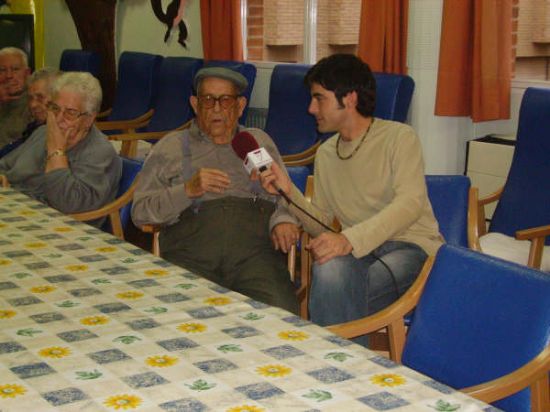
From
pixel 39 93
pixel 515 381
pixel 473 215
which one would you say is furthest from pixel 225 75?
pixel 515 381

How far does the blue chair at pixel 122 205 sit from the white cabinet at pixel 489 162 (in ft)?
6.07

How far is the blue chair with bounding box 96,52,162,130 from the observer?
6.57 meters

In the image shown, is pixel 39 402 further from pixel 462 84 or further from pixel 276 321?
pixel 462 84

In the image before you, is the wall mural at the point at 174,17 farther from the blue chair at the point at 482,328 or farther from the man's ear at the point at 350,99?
the blue chair at the point at 482,328

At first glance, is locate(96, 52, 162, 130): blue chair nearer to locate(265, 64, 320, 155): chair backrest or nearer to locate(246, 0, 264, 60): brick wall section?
locate(246, 0, 264, 60): brick wall section

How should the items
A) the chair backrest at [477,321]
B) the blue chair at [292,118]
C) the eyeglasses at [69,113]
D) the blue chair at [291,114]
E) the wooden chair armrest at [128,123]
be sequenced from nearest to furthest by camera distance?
the chair backrest at [477,321], the eyeglasses at [69,113], the blue chair at [292,118], the blue chair at [291,114], the wooden chair armrest at [128,123]

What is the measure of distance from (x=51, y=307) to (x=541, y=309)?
101 centimetres

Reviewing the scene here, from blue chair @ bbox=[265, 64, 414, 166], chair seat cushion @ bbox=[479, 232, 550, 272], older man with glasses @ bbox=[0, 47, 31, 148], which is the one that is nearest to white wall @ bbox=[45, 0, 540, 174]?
blue chair @ bbox=[265, 64, 414, 166]

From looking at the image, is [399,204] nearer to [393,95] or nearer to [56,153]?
[56,153]

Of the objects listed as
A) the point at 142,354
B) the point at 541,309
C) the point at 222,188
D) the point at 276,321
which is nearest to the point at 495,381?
the point at 541,309

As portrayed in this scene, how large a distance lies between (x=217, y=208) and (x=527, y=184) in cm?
144

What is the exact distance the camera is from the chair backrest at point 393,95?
4.40 meters

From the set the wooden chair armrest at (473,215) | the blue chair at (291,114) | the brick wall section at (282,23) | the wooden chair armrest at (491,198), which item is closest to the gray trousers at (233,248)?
the wooden chair armrest at (473,215)

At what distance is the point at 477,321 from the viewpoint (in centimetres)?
198
